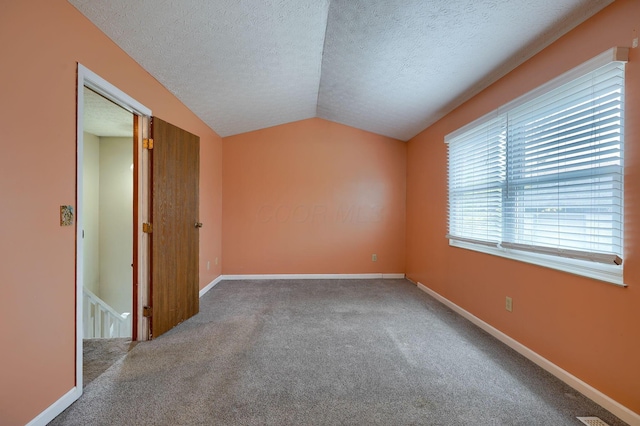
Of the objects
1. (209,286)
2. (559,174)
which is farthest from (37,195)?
(559,174)

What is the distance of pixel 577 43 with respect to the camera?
1.79 metres

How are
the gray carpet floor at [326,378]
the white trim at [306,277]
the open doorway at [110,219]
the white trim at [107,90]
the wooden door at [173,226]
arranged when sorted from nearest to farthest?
the gray carpet floor at [326,378] → the white trim at [107,90] → the wooden door at [173,226] → the open doorway at [110,219] → the white trim at [306,277]

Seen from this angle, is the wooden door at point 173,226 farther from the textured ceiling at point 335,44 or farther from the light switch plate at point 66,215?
the light switch plate at point 66,215

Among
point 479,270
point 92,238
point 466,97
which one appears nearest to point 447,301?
point 479,270

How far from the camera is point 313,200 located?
186 inches

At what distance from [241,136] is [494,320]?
Result: 4.40m

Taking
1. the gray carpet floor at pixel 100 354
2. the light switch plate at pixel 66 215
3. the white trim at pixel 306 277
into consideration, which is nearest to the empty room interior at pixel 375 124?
the light switch plate at pixel 66 215

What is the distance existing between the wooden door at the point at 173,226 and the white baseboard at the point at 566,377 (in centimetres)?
312

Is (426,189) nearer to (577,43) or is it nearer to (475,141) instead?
(475,141)

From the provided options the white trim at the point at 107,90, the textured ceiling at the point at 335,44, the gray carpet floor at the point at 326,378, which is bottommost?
the gray carpet floor at the point at 326,378

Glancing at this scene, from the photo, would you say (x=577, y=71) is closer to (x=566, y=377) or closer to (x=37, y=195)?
(x=566, y=377)

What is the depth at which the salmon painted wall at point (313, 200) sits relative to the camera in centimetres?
467

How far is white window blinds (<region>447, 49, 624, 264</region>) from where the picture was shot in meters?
1.59

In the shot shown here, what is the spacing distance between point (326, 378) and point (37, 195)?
2075 mm
